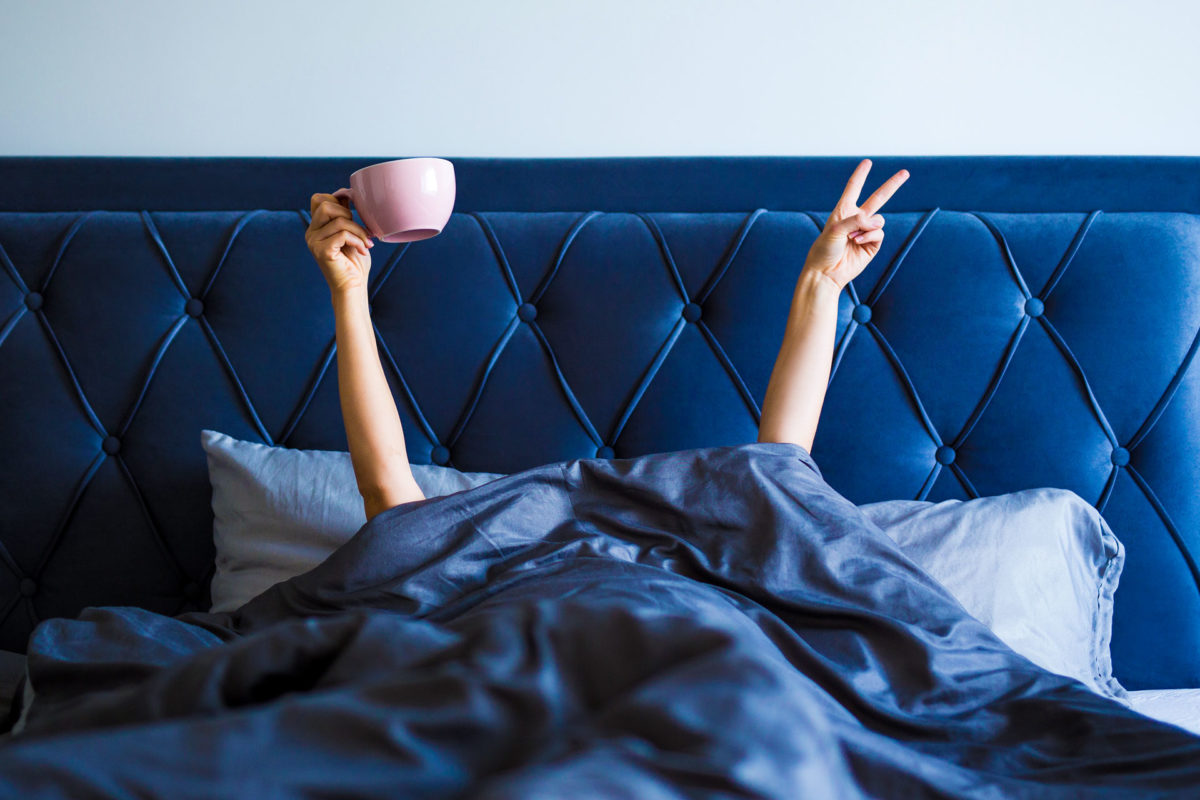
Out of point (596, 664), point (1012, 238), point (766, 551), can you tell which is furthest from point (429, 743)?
point (1012, 238)

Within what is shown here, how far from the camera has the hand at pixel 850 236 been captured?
4.10 ft

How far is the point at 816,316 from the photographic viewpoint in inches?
49.8

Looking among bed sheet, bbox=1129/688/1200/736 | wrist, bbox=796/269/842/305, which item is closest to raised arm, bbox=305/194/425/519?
wrist, bbox=796/269/842/305

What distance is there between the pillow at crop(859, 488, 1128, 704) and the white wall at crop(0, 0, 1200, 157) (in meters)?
0.69

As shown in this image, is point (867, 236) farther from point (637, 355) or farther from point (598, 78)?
point (598, 78)

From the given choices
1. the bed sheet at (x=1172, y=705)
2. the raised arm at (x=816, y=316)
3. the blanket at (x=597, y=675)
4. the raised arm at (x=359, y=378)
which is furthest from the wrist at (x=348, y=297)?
the bed sheet at (x=1172, y=705)

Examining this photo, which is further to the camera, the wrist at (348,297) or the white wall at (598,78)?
the white wall at (598,78)

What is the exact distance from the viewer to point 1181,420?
134cm

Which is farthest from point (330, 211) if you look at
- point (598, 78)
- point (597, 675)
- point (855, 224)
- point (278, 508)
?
point (597, 675)

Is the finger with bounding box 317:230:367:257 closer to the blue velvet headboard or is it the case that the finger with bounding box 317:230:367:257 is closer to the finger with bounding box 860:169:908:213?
the blue velvet headboard

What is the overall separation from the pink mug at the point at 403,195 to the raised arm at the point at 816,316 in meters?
0.54

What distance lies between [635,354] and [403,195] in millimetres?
519

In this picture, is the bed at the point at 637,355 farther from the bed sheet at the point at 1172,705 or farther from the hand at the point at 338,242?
the hand at the point at 338,242

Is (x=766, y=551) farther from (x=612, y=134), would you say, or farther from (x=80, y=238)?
(x=80, y=238)
